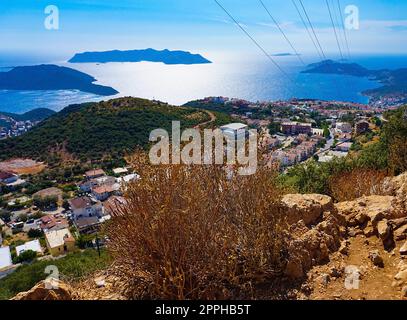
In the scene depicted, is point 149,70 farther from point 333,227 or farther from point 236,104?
point 333,227

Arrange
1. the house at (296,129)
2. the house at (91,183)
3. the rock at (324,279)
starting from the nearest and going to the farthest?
1. the rock at (324,279)
2. the house at (91,183)
3. the house at (296,129)

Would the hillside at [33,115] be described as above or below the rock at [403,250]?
above

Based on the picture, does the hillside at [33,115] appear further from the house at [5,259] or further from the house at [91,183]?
the house at [5,259]

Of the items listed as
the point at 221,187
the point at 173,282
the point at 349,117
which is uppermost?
the point at 349,117

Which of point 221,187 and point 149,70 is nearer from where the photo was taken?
point 221,187

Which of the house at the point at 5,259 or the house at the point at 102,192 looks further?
the house at the point at 102,192

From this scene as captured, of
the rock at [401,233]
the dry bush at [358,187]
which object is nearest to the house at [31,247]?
the dry bush at [358,187]
